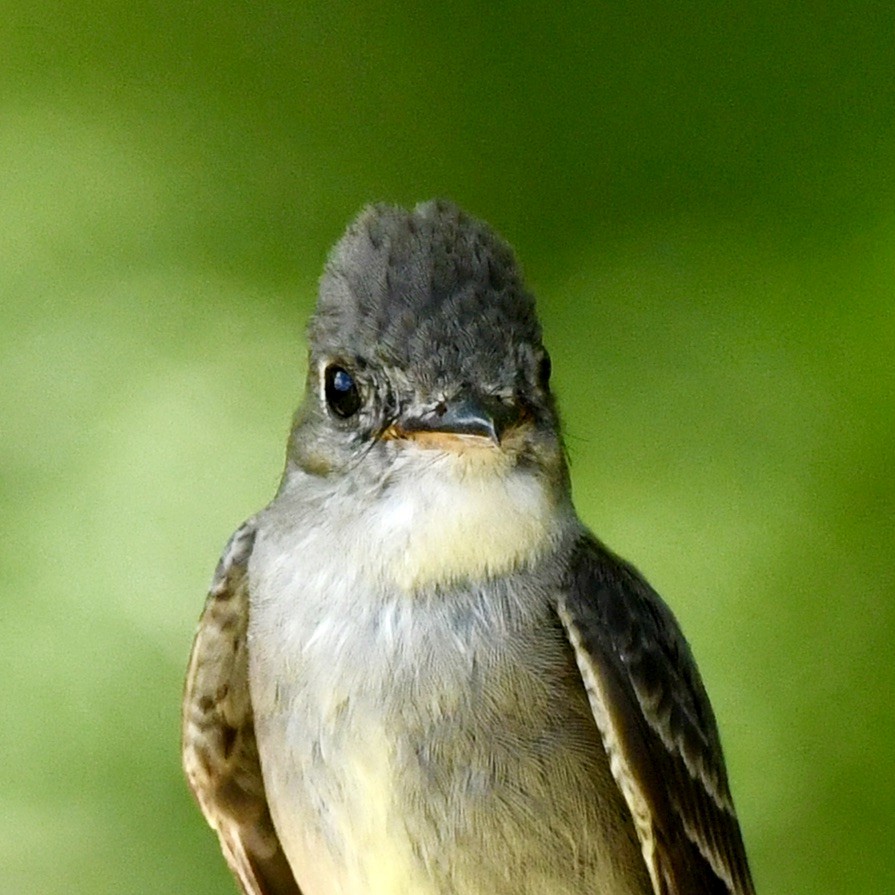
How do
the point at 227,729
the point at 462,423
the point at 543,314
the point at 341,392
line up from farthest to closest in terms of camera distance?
the point at 543,314
the point at 227,729
the point at 341,392
the point at 462,423

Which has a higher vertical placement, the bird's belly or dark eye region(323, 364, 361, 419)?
dark eye region(323, 364, 361, 419)

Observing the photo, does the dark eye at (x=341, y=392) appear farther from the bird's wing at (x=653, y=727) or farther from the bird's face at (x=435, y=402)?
the bird's wing at (x=653, y=727)

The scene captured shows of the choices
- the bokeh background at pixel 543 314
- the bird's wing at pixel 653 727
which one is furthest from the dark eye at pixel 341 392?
the bokeh background at pixel 543 314

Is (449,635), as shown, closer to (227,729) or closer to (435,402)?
(435,402)

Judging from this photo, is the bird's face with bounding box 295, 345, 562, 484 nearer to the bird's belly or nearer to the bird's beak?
the bird's beak

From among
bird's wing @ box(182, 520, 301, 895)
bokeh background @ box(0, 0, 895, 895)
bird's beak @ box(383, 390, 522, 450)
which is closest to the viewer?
bird's beak @ box(383, 390, 522, 450)

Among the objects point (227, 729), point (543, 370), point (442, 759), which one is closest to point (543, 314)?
point (543, 370)

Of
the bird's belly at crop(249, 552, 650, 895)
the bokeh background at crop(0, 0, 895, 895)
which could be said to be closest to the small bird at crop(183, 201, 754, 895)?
the bird's belly at crop(249, 552, 650, 895)
